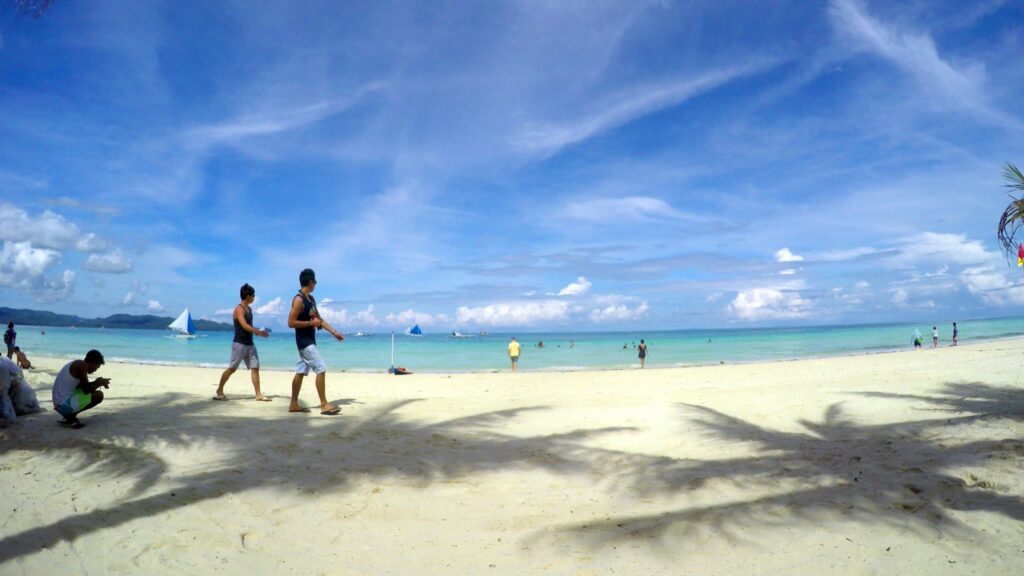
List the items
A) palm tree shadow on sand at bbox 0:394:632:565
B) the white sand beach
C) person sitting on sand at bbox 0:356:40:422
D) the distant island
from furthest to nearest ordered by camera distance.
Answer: the distant island → person sitting on sand at bbox 0:356:40:422 → palm tree shadow on sand at bbox 0:394:632:565 → the white sand beach

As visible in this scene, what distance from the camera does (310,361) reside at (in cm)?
711

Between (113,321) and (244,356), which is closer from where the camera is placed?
(244,356)

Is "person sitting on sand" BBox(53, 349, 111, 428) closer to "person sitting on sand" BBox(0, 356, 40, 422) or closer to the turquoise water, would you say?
"person sitting on sand" BBox(0, 356, 40, 422)

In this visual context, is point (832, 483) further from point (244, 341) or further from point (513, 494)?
point (244, 341)

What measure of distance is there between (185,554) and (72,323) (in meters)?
205

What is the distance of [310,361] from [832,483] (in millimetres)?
6037

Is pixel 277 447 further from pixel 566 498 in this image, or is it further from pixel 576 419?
pixel 576 419

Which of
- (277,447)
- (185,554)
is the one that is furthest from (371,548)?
(277,447)

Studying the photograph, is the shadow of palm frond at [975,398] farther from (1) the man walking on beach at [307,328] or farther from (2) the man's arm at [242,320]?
(2) the man's arm at [242,320]

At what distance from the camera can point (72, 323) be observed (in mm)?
160125

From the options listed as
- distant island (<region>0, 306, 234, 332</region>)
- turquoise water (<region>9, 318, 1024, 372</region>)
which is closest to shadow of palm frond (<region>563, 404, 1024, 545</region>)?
turquoise water (<region>9, 318, 1024, 372</region>)

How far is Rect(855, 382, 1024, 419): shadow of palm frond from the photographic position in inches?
269

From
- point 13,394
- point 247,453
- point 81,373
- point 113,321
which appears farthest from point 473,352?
point 113,321

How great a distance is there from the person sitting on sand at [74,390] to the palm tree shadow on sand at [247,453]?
0.19m
